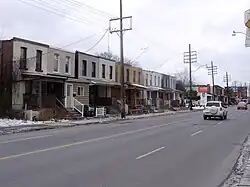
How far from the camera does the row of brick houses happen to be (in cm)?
3456

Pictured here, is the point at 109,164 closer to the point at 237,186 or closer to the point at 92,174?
the point at 92,174

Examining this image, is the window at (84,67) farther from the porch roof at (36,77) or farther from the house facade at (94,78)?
the porch roof at (36,77)

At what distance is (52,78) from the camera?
118 feet

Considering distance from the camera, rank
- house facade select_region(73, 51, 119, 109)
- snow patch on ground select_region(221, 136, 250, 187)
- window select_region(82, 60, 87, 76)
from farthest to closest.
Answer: window select_region(82, 60, 87, 76) < house facade select_region(73, 51, 119, 109) < snow patch on ground select_region(221, 136, 250, 187)

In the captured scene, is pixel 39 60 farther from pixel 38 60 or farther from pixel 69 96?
pixel 69 96

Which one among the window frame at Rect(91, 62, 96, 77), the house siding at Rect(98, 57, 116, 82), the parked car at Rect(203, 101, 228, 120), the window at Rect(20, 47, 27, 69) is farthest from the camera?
the house siding at Rect(98, 57, 116, 82)

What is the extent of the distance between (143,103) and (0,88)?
29.0 m

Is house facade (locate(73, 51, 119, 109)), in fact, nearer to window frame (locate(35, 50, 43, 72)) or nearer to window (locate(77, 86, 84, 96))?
window (locate(77, 86, 84, 96))

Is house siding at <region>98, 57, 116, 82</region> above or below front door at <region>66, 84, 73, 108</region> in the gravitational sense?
above

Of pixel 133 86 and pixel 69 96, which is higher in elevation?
pixel 133 86

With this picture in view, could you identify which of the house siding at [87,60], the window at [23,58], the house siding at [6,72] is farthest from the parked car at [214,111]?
the house siding at [6,72]

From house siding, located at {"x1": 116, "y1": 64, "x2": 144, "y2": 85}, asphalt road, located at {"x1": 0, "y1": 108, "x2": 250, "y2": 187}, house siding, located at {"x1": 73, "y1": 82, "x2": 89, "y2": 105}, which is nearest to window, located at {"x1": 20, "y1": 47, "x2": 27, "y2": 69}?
house siding, located at {"x1": 73, "y1": 82, "x2": 89, "y2": 105}

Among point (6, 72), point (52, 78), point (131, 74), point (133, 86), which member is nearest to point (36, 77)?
point (52, 78)

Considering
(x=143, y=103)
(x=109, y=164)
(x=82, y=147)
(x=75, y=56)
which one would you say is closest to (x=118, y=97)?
(x=143, y=103)
